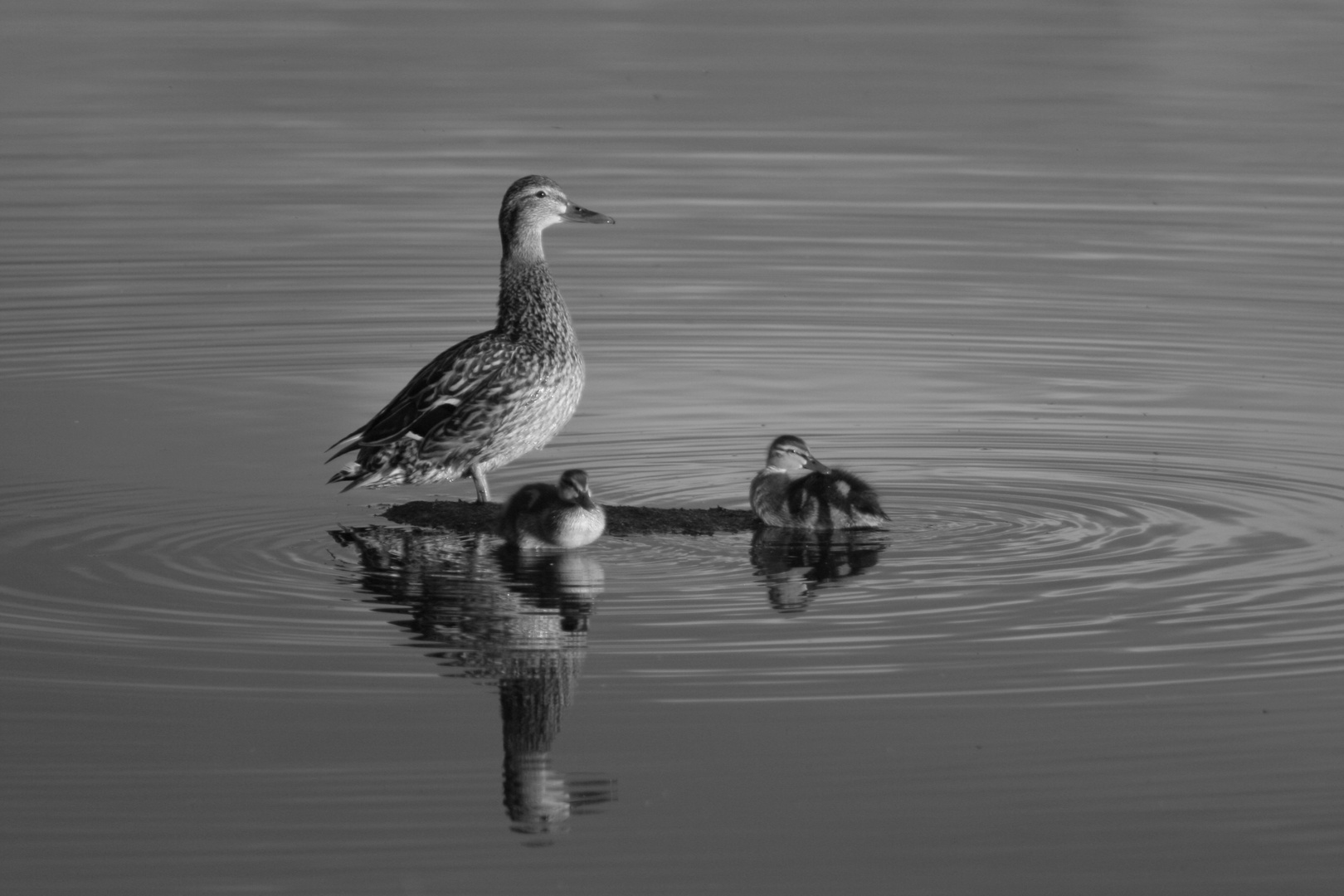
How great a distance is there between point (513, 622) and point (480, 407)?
229 cm

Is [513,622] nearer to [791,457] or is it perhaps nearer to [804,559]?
[804,559]

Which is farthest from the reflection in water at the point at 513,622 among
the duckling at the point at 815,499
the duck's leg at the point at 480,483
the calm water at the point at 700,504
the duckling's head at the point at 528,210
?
the duckling's head at the point at 528,210

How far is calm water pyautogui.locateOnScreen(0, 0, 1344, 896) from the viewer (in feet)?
19.8

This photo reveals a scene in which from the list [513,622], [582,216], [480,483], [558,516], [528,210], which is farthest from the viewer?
[582,216]

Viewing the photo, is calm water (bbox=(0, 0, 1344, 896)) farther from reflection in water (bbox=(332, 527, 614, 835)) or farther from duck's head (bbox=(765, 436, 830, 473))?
duck's head (bbox=(765, 436, 830, 473))

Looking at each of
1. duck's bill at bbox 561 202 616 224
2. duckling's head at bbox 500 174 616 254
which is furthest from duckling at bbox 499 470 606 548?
duck's bill at bbox 561 202 616 224

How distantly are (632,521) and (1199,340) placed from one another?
5.24 metres

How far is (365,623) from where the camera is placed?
7.89 metres

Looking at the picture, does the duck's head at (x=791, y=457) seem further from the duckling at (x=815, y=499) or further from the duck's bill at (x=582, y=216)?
the duck's bill at (x=582, y=216)

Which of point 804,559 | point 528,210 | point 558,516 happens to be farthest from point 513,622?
point 528,210

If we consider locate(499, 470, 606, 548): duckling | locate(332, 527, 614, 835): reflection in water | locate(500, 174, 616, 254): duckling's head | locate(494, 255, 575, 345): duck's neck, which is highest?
locate(500, 174, 616, 254): duckling's head

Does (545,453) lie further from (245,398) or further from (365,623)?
(365,623)

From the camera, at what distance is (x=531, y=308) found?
10.8m

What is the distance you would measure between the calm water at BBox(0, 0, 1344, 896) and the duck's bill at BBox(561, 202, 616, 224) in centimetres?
99
